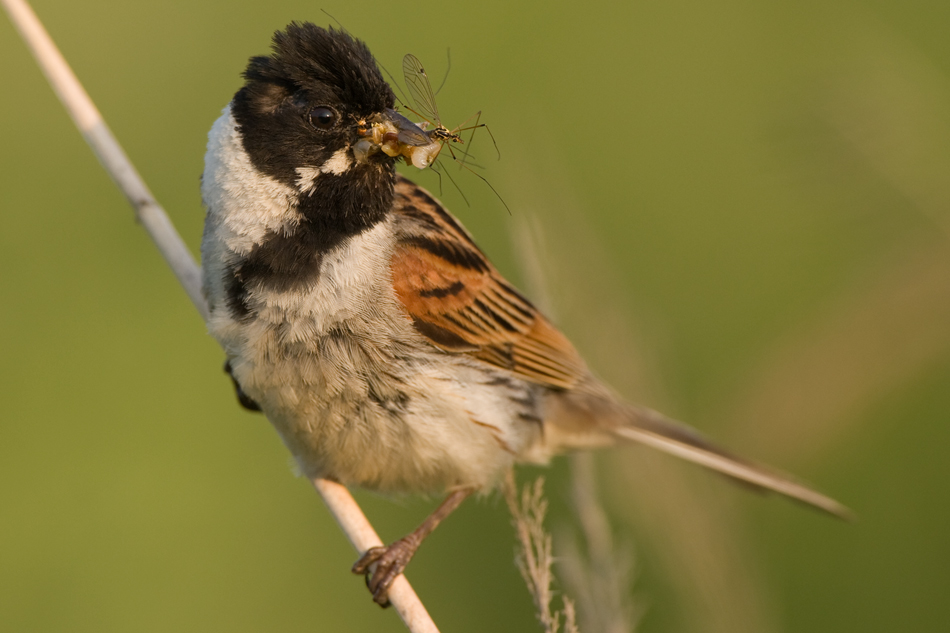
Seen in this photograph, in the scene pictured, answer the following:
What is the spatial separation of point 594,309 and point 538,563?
799 mm

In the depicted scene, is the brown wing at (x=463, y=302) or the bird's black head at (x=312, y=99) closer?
the bird's black head at (x=312, y=99)

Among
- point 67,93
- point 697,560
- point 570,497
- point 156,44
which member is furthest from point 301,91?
point 156,44

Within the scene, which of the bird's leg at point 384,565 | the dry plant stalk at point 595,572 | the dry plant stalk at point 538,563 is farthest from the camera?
the bird's leg at point 384,565

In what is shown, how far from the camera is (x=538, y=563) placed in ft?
6.26

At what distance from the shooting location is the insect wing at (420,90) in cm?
257

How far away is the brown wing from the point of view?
291cm

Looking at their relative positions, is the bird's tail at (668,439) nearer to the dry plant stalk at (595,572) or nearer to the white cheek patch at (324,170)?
the dry plant stalk at (595,572)

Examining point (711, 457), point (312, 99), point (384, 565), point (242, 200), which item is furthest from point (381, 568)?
point (312, 99)

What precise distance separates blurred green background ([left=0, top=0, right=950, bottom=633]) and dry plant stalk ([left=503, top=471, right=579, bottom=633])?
0.22 metres

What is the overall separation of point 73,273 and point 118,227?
33 centimetres

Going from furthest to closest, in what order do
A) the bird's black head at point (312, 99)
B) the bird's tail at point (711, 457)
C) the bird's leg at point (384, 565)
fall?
the bird's tail at point (711, 457)
the bird's leg at point (384, 565)
the bird's black head at point (312, 99)

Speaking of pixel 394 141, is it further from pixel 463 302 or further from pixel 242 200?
pixel 463 302

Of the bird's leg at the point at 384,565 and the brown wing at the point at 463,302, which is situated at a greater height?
the brown wing at the point at 463,302

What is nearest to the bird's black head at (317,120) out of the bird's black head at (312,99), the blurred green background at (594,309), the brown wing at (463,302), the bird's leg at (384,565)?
the bird's black head at (312,99)
